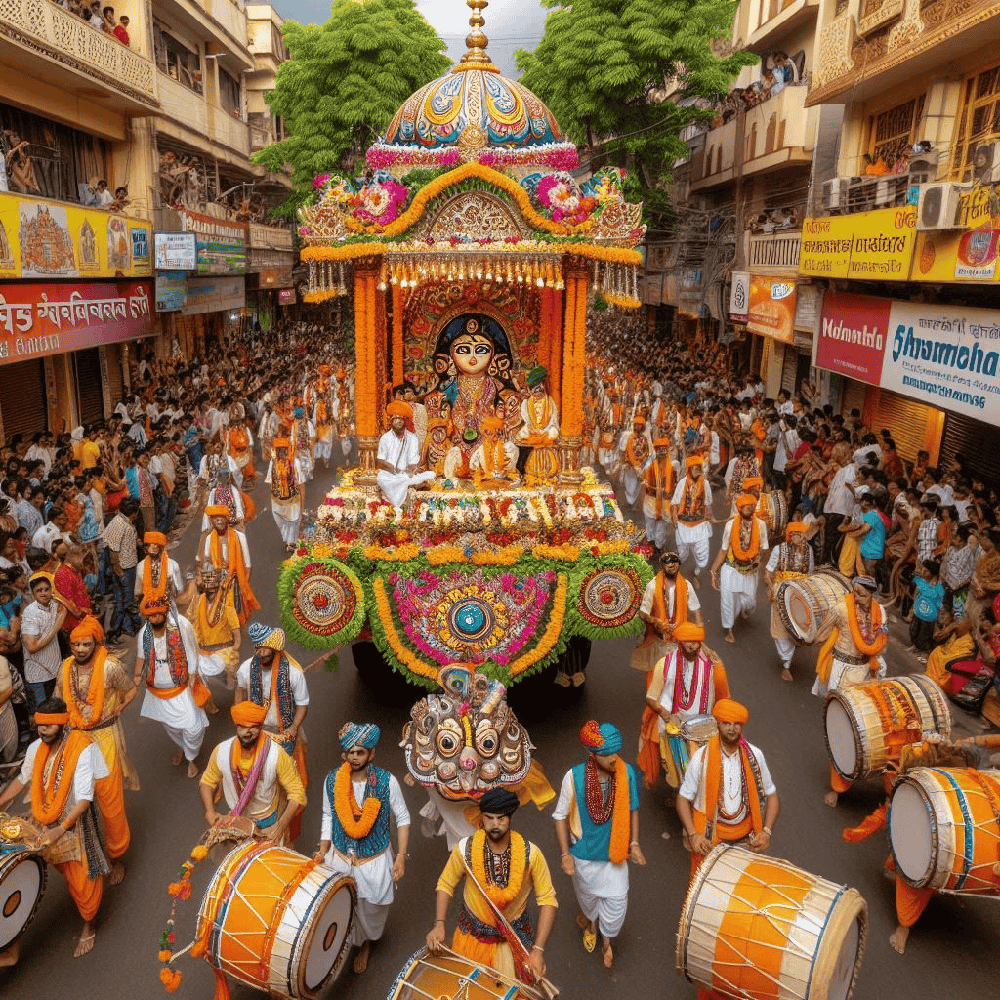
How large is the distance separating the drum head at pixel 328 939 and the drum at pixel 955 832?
9.71 feet

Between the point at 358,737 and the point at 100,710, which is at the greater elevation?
the point at 358,737

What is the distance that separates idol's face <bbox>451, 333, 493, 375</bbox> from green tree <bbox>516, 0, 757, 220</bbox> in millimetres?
13760

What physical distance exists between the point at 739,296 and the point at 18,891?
1798 cm

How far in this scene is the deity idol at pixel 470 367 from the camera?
8.63 m

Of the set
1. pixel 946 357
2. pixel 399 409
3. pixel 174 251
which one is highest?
pixel 174 251

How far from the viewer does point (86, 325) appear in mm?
14672

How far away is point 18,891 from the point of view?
443 centimetres

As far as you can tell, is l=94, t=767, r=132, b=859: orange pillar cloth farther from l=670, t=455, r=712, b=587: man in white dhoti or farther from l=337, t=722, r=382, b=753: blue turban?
l=670, t=455, r=712, b=587: man in white dhoti

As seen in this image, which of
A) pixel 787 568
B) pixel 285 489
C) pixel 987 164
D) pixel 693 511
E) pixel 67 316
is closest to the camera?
pixel 787 568

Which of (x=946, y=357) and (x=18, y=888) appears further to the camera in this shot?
(x=946, y=357)

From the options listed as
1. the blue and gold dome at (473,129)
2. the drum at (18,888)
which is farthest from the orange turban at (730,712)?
the blue and gold dome at (473,129)

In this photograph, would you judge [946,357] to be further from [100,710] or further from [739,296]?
[739,296]

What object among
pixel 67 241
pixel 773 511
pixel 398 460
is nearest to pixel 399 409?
pixel 398 460

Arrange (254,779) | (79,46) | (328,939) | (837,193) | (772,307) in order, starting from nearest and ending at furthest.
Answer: (328,939), (254,779), (837,193), (79,46), (772,307)
